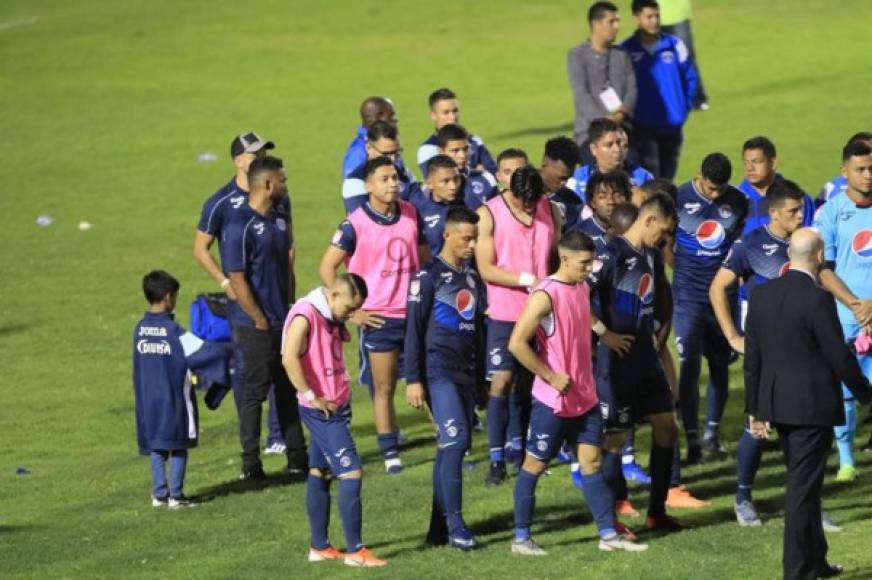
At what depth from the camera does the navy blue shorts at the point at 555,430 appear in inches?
483

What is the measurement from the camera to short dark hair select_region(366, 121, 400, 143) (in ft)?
51.4

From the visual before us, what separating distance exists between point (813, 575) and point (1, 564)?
17.4ft

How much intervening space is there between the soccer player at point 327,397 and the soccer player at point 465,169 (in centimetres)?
323

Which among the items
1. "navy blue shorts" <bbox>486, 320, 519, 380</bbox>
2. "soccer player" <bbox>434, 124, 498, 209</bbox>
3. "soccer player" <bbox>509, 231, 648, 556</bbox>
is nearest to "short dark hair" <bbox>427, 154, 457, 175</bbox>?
"soccer player" <bbox>434, 124, 498, 209</bbox>

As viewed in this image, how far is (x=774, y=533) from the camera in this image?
12742 mm

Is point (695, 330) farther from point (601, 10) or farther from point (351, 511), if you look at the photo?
point (601, 10)

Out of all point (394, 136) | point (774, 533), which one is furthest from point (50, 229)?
point (774, 533)

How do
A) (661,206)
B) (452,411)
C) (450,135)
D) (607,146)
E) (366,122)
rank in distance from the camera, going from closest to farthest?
(452,411) → (661,206) → (607,146) → (450,135) → (366,122)

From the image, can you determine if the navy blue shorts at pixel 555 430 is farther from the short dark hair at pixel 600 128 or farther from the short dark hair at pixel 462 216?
the short dark hair at pixel 600 128

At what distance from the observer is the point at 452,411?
12.7m

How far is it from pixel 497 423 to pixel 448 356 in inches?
64.5

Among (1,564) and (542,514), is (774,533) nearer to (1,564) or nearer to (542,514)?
(542,514)

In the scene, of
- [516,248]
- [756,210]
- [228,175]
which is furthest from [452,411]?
[228,175]

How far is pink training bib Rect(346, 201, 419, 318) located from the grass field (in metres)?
1.37
